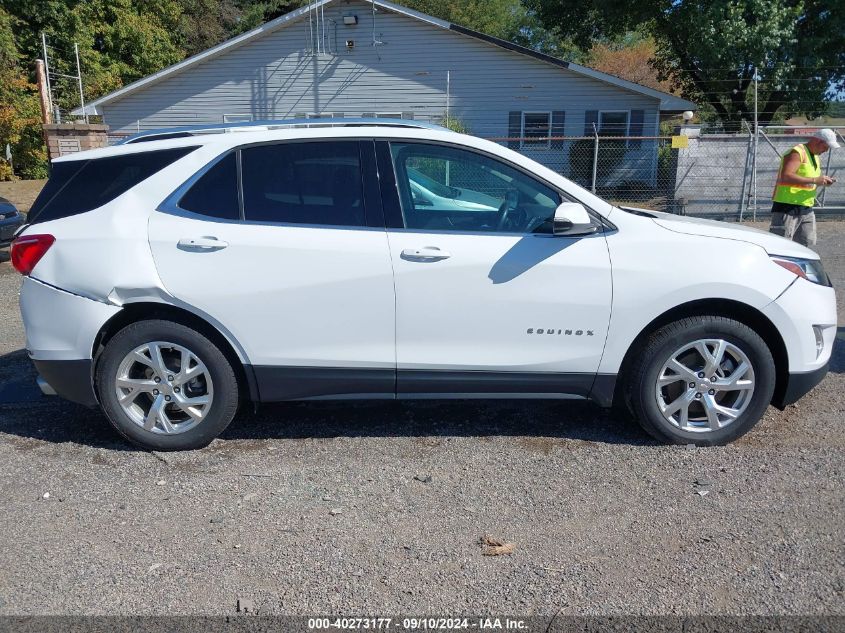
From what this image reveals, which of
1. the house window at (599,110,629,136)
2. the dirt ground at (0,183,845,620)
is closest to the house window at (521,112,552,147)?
the house window at (599,110,629,136)

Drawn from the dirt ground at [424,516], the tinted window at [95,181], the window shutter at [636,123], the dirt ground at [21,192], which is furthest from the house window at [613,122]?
the tinted window at [95,181]

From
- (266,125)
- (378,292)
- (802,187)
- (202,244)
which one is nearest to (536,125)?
(802,187)

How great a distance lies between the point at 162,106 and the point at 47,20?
10.9 meters

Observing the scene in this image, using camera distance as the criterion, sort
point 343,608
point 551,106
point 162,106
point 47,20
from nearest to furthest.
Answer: point 343,608, point 551,106, point 162,106, point 47,20

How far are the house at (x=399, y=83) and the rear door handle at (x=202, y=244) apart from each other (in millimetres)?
19111

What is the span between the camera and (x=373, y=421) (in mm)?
4734

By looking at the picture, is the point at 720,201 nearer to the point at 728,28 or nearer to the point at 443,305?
the point at 728,28

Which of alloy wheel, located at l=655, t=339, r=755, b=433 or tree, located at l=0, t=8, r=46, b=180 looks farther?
tree, located at l=0, t=8, r=46, b=180

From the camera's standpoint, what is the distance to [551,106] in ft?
76.0

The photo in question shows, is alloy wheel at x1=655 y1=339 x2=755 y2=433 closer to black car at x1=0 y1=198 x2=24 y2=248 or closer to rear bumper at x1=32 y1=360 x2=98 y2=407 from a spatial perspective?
rear bumper at x1=32 y1=360 x2=98 y2=407

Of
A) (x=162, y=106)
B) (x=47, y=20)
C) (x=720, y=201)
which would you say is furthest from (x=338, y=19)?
(x=47, y=20)

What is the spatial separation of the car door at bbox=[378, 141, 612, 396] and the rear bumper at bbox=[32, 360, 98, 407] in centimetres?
177

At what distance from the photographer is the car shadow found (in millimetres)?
4512

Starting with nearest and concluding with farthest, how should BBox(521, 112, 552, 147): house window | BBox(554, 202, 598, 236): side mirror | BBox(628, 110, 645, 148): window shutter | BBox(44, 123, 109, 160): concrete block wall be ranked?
BBox(554, 202, 598, 236): side mirror
BBox(44, 123, 109, 160): concrete block wall
BBox(628, 110, 645, 148): window shutter
BBox(521, 112, 552, 147): house window
